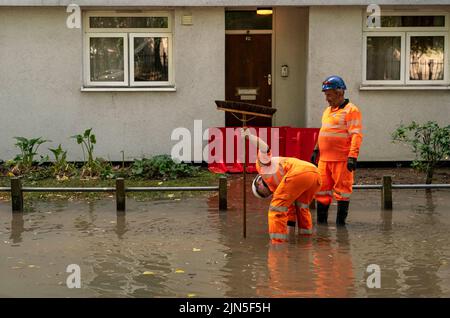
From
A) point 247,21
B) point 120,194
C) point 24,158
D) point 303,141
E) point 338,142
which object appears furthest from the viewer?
point 247,21

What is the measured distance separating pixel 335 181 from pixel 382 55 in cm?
693

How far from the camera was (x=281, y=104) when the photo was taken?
18.5 m

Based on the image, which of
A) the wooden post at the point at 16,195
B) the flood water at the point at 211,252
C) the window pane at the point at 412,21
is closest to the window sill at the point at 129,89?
the flood water at the point at 211,252

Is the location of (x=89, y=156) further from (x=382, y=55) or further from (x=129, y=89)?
(x=382, y=55)

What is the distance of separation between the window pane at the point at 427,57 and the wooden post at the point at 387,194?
5549 mm

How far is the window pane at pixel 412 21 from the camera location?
56.9 feet

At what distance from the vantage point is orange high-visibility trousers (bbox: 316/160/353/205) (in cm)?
1114

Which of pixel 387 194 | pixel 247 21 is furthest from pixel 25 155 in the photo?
pixel 387 194

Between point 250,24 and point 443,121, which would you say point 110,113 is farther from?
point 443,121

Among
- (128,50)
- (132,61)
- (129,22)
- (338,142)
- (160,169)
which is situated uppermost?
(129,22)

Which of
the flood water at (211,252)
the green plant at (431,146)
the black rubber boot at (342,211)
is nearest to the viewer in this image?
the flood water at (211,252)

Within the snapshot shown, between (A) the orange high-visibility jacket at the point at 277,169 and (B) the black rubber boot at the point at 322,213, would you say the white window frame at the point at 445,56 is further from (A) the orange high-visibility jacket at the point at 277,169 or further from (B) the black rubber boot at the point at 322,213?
(A) the orange high-visibility jacket at the point at 277,169

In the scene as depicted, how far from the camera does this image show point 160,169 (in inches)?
616

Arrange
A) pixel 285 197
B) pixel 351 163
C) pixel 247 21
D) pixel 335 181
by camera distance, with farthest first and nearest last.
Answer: pixel 247 21
pixel 335 181
pixel 351 163
pixel 285 197
